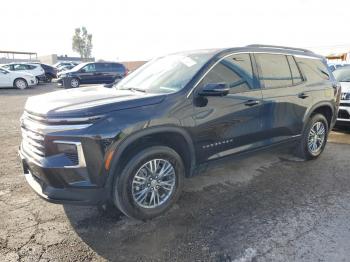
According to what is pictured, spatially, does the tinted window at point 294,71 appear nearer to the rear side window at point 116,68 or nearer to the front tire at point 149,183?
the front tire at point 149,183

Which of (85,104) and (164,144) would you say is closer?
(85,104)

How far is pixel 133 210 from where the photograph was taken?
10.2ft

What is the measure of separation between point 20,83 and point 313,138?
18045 mm

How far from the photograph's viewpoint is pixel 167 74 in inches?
149

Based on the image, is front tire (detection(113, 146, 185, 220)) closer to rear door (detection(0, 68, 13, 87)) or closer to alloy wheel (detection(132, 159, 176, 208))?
alloy wheel (detection(132, 159, 176, 208))

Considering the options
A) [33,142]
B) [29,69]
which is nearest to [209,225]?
[33,142]

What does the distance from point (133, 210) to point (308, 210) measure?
2.02 m

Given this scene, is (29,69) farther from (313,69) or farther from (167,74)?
(313,69)

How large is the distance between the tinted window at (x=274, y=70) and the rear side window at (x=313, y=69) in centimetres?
41

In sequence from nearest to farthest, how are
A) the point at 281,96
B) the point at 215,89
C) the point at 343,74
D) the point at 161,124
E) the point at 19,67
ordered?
1. the point at 161,124
2. the point at 215,89
3. the point at 281,96
4. the point at 343,74
5. the point at 19,67

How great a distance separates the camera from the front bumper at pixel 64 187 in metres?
2.74

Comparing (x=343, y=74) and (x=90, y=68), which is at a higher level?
(x=90, y=68)

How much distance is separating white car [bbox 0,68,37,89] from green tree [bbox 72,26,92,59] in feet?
202

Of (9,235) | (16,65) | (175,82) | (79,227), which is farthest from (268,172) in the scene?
(16,65)
